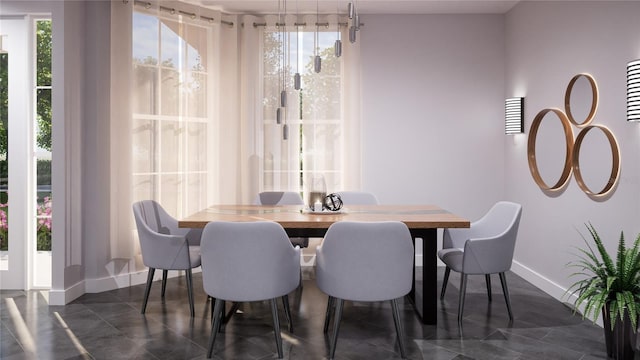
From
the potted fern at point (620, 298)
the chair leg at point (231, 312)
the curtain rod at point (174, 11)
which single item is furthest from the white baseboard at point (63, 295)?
the potted fern at point (620, 298)

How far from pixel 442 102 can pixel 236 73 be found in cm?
220

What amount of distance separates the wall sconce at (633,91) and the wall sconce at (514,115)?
65.2 inches

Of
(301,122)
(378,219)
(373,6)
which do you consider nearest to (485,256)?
(378,219)

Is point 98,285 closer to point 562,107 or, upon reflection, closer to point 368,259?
point 368,259

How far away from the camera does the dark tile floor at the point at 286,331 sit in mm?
2502

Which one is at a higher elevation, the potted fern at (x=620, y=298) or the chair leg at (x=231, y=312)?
the potted fern at (x=620, y=298)

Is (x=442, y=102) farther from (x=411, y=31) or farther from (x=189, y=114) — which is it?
(x=189, y=114)

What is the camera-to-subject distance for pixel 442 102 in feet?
15.3

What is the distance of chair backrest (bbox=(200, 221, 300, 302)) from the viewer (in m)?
2.24

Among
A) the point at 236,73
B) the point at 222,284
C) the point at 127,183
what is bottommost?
the point at 222,284

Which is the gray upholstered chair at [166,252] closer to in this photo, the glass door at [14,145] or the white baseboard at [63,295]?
the white baseboard at [63,295]

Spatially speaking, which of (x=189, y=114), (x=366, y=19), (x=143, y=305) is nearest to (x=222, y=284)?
(x=143, y=305)

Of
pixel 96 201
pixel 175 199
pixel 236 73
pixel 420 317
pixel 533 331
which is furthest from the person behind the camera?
pixel 236 73

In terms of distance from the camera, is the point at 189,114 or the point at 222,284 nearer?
the point at 222,284
